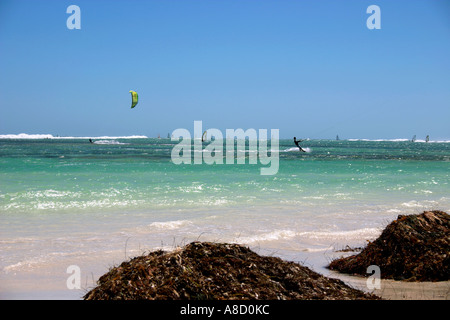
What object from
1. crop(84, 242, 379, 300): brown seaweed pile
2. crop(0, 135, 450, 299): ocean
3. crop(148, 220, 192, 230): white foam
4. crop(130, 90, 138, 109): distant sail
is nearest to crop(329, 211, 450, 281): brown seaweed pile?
crop(0, 135, 450, 299): ocean

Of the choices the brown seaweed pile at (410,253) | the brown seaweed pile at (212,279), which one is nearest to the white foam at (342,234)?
the brown seaweed pile at (410,253)

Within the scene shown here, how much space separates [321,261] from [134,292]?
391 cm

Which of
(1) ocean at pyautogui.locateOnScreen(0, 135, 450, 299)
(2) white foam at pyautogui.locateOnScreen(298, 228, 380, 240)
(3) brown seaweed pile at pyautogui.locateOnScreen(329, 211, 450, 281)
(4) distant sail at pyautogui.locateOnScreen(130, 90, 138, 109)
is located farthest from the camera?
(4) distant sail at pyautogui.locateOnScreen(130, 90, 138, 109)

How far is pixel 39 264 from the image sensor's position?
629cm

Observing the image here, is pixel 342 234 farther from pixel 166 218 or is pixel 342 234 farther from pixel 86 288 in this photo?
pixel 86 288

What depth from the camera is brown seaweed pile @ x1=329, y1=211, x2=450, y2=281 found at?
5.49 metres

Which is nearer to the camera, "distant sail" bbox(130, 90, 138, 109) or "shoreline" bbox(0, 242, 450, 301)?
"shoreline" bbox(0, 242, 450, 301)

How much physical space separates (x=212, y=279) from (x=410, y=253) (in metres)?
3.45

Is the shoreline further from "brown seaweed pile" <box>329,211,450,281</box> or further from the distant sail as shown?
the distant sail

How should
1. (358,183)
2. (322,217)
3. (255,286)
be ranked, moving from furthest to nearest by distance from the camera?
1. (358,183)
2. (322,217)
3. (255,286)

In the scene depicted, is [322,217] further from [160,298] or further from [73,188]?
[73,188]

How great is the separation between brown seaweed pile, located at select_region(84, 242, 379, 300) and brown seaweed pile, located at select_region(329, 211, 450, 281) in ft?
6.07

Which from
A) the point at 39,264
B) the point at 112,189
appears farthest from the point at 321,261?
the point at 112,189

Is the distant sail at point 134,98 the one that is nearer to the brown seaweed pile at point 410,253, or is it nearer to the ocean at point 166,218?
A: the ocean at point 166,218
